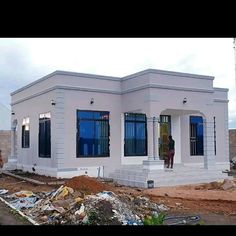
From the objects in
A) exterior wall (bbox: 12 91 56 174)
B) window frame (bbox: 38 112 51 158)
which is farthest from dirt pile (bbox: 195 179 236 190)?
window frame (bbox: 38 112 51 158)

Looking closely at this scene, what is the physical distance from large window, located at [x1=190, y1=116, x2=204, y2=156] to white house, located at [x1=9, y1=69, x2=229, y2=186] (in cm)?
28

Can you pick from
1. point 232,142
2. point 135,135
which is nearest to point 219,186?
point 135,135

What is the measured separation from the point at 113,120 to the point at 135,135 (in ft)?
4.81

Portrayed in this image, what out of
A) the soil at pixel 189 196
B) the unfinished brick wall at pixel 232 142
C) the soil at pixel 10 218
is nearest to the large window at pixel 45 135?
the soil at pixel 189 196

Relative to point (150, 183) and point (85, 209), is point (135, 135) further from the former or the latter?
point (85, 209)

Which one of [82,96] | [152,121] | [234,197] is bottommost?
[234,197]

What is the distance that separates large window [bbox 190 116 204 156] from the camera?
66.5 feet

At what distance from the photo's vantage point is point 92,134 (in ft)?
56.6

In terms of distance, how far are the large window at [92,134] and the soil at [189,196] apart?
3061 mm

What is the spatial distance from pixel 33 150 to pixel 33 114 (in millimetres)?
1902

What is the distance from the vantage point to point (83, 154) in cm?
1686

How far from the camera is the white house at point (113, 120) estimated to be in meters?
16.3
